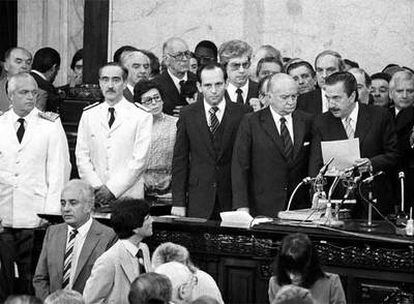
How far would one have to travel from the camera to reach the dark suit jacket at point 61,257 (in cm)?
1123

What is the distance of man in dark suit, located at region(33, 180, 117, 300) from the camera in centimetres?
1123

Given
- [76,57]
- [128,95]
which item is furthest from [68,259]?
[76,57]

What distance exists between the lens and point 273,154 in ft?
40.9

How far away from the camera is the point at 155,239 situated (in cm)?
1202

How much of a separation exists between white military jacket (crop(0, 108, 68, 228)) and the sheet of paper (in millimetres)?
2365

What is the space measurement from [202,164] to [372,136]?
1521mm

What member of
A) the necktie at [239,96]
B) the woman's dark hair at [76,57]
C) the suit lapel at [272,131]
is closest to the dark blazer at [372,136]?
the suit lapel at [272,131]

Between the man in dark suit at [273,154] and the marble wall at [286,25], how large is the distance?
413 centimetres

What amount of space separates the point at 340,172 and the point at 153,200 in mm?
2237

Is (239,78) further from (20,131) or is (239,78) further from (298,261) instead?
(298,261)

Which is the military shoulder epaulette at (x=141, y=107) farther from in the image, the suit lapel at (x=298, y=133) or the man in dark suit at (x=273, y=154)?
the suit lapel at (x=298, y=133)

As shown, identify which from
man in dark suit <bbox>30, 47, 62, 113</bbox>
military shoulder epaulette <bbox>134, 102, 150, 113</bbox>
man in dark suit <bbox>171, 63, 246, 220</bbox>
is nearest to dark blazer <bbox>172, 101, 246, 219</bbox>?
man in dark suit <bbox>171, 63, 246, 220</bbox>

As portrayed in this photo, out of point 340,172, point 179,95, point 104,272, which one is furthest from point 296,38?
point 104,272

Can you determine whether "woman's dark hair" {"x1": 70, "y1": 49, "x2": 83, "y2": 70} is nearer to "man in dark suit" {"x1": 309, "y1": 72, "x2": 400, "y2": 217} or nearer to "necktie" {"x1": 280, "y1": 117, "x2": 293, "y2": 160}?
"necktie" {"x1": 280, "y1": 117, "x2": 293, "y2": 160}
